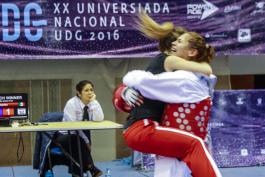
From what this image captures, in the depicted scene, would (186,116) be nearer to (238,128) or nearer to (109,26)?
(238,128)

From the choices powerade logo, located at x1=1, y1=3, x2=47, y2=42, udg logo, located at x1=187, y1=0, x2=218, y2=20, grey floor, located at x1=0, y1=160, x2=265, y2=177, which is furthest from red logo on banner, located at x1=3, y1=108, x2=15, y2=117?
udg logo, located at x1=187, y1=0, x2=218, y2=20

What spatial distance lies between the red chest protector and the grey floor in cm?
343

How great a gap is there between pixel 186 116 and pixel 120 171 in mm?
3991

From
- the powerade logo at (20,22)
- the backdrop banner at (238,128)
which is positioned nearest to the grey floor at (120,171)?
the backdrop banner at (238,128)

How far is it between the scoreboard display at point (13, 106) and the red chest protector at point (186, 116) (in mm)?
3195

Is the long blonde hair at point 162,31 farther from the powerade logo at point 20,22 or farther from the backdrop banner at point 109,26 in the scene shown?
the powerade logo at point 20,22

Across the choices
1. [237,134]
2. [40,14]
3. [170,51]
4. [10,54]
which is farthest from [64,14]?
[170,51]

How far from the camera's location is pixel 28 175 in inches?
274

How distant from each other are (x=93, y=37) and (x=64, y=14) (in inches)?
19.3

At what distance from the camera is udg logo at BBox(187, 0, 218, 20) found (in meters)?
7.90

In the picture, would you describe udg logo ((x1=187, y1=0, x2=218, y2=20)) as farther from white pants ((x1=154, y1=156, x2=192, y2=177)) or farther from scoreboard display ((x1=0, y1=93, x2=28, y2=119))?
white pants ((x1=154, y1=156, x2=192, y2=177))

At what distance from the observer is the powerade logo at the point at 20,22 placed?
741 centimetres

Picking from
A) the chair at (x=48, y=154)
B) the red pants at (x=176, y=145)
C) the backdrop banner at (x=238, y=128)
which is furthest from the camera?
the backdrop banner at (x=238, y=128)

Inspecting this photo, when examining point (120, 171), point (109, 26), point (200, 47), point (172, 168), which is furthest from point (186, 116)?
point (109, 26)
